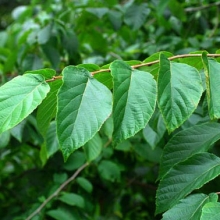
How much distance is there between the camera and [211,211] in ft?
2.04

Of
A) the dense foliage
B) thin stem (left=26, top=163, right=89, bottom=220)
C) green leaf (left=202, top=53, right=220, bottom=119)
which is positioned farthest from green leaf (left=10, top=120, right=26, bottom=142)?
green leaf (left=202, top=53, right=220, bottom=119)

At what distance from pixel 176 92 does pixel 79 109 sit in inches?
6.3

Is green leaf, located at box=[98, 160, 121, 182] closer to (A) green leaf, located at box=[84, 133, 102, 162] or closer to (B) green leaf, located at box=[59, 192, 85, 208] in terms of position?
(B) green leaf, located at box=[59, 192, 85, 208]

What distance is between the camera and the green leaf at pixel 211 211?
0.61 metres

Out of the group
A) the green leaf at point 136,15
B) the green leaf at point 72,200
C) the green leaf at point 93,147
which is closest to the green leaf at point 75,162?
the green leaf at point 72,200

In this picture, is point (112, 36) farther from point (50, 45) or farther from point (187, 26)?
point (50, 45)

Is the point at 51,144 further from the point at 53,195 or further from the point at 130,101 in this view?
the point at 130,101

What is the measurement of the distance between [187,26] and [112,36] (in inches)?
16.0

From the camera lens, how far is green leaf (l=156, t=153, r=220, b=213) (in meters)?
0.75

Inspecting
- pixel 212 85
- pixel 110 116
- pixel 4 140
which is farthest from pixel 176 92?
pixel 4 140

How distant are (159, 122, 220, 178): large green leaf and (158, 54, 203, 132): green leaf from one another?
174 millimetres

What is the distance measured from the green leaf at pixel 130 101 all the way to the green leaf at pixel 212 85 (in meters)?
0.09

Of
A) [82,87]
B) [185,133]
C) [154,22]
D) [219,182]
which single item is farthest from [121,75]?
[154,22]

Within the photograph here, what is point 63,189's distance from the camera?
1.53m
